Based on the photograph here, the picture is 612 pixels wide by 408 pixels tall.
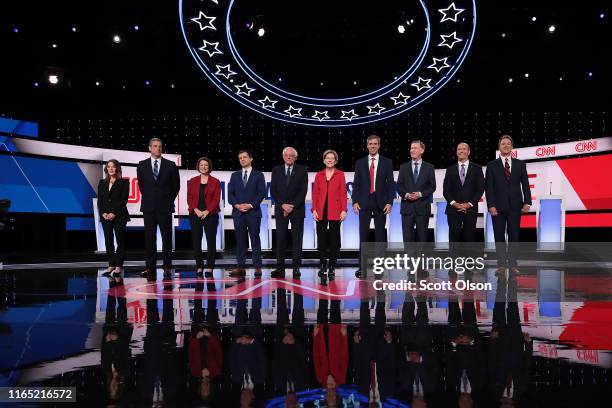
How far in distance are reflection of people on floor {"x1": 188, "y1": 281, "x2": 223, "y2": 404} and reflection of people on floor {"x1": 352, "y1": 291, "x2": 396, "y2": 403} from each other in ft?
1.86

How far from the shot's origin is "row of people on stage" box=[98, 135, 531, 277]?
5570 millimetres

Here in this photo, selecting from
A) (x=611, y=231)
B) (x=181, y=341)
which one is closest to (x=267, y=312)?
(x=181, y=341)

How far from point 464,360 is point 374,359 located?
1.27ft

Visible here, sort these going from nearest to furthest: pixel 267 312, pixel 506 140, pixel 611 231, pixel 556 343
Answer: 1. pixel 556 343
2. pixel 267 312
3. pixel 506 140
4. pixel 611 231

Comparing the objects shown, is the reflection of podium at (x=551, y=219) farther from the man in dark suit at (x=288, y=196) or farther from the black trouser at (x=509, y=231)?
the man in dark suit at (x=288, y=196)

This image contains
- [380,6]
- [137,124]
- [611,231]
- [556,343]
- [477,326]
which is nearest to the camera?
[556,343]

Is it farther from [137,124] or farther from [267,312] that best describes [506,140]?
[137,124]

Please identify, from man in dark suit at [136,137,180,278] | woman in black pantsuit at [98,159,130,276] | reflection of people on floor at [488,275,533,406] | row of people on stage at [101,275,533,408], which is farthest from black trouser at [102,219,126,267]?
reflection of people on floor at [488,275,533,406]

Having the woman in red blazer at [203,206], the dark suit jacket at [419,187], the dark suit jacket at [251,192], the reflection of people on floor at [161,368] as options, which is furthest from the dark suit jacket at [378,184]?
the reflection of people on floor at [161,368]

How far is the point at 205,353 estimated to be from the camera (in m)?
2.42

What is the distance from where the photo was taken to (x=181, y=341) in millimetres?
2652

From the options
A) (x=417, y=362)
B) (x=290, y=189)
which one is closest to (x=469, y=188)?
(x=290, y=189)

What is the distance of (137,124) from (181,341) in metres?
9.53

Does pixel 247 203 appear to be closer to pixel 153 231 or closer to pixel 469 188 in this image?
pixel 153 231
